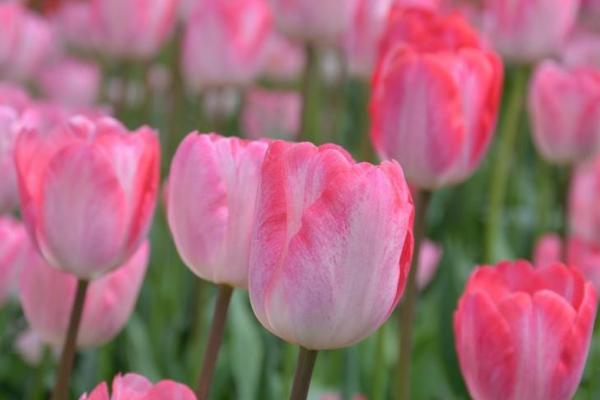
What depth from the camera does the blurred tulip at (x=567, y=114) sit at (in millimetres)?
1476

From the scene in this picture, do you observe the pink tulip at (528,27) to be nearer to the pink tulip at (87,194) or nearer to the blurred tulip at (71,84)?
the pink tulip at (87,194)

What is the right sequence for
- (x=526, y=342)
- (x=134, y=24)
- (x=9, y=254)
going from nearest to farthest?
1. (x=526, y=342)
2. (x=9, y=254)
3. (x=134, y=24)

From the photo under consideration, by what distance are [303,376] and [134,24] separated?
4.57ft

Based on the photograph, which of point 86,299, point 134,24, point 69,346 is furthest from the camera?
point 134,24

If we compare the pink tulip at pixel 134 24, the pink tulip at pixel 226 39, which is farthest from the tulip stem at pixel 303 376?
the pink tulip at pixel 134 24

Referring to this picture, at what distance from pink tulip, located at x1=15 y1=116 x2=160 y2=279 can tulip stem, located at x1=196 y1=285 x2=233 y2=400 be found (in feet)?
0.36

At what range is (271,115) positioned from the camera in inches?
99.6

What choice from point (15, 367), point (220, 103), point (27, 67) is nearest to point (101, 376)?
point (15, 367)

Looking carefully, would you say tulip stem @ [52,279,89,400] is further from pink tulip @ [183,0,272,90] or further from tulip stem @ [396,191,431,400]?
pink tulip @ [183,0,272,90]

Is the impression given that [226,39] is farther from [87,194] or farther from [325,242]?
[325,242]

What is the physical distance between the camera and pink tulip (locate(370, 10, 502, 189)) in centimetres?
101

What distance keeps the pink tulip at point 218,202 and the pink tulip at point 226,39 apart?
1052mm

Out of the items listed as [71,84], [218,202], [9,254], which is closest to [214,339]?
[218,202]

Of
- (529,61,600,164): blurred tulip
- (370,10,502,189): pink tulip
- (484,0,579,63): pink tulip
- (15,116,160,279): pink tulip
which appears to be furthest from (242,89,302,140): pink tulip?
(15,116,160,279): pink tulip
